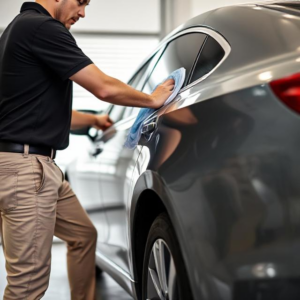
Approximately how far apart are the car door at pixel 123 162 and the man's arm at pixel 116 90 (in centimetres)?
14

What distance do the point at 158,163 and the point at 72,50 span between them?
0.58m

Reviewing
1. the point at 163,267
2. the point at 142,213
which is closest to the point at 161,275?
the point at 163,267

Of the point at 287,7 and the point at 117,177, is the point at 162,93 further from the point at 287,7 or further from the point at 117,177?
the point at 117,177

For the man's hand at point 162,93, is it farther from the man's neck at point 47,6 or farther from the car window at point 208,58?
the man's neck at point 47,6

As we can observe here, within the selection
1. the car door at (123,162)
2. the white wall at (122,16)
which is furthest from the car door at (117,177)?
the white wall at (122,16)

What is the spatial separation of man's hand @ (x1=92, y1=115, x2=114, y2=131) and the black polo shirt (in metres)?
1.06

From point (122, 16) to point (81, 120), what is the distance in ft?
11.8

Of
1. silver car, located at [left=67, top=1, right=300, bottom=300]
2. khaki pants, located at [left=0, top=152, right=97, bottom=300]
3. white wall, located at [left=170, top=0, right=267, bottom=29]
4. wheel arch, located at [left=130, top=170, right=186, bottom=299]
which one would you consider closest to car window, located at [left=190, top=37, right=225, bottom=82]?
silver car, located at [left=67, top=1, right=300, bottom=300]

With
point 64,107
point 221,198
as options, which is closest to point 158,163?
point 221,198

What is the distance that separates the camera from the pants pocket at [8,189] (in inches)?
93.9

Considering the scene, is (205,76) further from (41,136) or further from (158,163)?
(41,136)

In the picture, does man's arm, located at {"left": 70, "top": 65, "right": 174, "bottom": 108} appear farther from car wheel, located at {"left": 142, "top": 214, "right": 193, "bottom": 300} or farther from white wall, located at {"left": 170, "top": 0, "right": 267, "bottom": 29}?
white wall, located at {"left": 170, "top": 0, "right": 267, "bottom": 29}

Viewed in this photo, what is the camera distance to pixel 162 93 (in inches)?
91.4

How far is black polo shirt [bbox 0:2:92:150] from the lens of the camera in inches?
92.1
